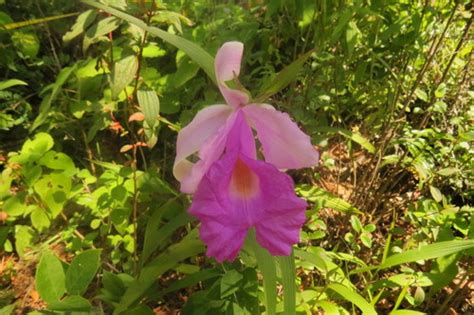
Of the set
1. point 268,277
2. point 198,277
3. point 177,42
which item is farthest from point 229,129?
point 198,277

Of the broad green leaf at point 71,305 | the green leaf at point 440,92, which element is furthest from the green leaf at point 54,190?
the green leaf at point 440,92

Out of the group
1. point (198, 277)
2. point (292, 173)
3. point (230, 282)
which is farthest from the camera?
point (292, 173)

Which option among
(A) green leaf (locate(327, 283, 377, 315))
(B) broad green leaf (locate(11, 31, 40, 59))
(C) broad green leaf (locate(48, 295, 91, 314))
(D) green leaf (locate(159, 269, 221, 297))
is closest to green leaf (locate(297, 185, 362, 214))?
(A) green leaf (locate(327, 283, 377, 315))

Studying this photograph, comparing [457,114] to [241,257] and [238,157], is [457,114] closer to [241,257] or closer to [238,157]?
[241,257]

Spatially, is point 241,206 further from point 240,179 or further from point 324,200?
point 324,200

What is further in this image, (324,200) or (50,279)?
(324,200)

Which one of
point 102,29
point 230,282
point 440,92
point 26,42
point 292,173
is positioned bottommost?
point 292,173

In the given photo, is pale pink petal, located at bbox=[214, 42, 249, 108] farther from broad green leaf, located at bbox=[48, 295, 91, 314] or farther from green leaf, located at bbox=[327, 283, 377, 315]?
green leaf, located at bbox=[327, 283, 377, 315]
